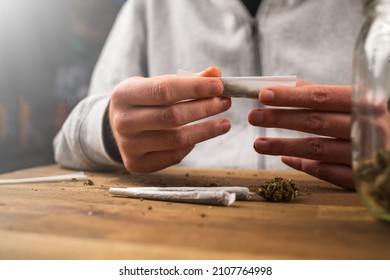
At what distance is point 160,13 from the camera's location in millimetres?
1406

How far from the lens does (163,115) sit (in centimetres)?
71

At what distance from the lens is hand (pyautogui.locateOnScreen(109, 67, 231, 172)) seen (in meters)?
0.69

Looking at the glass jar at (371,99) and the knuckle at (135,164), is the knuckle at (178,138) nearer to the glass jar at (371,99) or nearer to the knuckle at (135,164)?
the knuckle at (135,164)

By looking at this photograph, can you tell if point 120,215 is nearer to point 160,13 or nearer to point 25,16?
point 160,13

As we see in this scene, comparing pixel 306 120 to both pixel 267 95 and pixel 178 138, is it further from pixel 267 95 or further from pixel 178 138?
pixel 178 138

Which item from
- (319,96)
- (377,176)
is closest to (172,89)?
(319,96)

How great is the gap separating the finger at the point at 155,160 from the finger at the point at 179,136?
0.03 m

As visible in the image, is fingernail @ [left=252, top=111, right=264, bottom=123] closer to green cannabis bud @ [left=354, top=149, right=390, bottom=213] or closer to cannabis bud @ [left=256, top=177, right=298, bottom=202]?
cannabis bud @ [left=256, top=177, right=298, bottom=202]

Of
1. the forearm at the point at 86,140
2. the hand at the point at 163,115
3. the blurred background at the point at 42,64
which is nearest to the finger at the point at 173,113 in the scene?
the hand at the point at 163,115

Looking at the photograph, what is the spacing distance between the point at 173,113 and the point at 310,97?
8.9 inches

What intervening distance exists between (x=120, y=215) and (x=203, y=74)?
0.31 meters

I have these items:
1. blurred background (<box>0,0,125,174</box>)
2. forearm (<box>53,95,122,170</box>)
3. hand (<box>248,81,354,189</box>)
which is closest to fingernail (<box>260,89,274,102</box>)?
hand (<box>248,81,354,189</box>)

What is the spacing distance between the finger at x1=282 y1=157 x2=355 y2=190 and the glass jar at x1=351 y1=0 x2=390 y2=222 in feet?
0.67

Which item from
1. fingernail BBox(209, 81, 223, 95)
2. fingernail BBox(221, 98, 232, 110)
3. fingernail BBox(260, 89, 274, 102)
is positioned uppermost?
fingernail BBox(209, 81, 223, 95)
